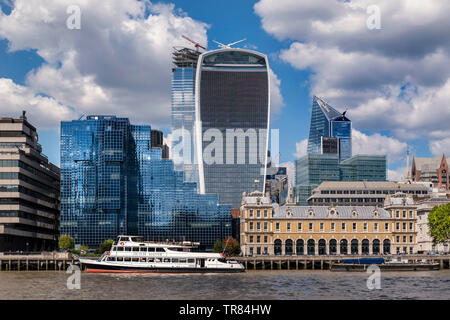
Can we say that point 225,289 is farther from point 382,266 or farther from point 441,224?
point 441,224

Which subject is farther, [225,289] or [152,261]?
[152,261]

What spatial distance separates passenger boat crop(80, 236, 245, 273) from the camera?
456ft

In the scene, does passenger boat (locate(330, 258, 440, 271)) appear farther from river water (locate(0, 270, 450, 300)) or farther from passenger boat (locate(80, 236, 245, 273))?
river water (locate(0, 270, 450, 300))

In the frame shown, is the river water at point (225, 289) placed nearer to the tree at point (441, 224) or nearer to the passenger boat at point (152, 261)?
the passenger boat at point (152, 261)

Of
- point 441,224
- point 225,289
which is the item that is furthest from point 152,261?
point 441,224

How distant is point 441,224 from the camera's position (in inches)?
7328

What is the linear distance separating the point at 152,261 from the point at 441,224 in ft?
290

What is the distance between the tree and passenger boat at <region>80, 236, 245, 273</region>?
2786 inches

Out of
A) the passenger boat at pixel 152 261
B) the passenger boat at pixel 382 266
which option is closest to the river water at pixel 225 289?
the passenger boat at pixel 152 261

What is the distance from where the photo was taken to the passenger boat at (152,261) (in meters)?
139

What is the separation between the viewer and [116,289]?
96562mm
